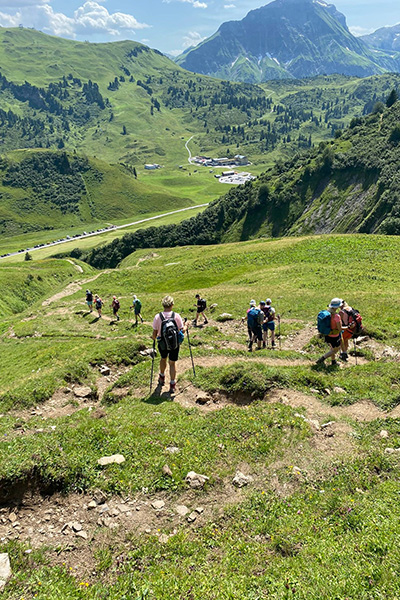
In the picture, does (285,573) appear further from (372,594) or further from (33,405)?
(33,405)

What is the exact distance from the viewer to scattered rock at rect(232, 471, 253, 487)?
34.3 ft

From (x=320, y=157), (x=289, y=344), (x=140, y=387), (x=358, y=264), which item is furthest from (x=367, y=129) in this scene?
(x=140, y=387)

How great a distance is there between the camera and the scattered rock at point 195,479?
10.3m

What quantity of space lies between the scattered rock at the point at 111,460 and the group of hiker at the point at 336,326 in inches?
464

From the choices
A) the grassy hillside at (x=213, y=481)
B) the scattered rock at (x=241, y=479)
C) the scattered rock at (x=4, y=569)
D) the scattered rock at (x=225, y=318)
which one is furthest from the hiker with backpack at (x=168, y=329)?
the scattered rock at (x=225, y=318)

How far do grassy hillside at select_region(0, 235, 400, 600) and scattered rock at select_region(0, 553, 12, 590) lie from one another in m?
0.17

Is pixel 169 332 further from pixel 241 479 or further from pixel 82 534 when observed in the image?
pixel 82 534

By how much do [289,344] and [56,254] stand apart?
638ft

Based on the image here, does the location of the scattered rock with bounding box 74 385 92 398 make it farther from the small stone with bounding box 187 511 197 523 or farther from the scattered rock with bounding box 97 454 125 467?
the small stone with bounding box 187 511 197 523

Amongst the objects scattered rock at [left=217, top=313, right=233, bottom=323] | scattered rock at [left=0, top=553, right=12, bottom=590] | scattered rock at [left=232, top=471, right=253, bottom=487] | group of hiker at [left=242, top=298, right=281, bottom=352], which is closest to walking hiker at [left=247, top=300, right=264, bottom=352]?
group of hiker at [left=242, top=298, right=281, bottom=352]

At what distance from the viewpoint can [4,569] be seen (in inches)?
305

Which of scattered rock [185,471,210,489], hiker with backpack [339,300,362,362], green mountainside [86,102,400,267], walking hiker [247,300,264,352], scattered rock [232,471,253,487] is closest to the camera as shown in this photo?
scattered rock [185,471,210,489]

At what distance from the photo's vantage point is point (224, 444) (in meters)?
12.1

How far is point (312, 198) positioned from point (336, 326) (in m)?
136
